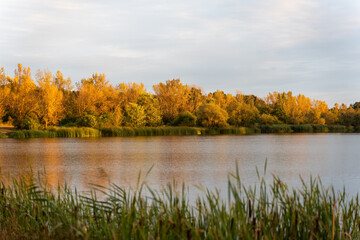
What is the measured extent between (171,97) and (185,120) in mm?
6823

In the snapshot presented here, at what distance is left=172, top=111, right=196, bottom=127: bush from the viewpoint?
48.0 metres

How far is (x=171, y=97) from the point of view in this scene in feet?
178

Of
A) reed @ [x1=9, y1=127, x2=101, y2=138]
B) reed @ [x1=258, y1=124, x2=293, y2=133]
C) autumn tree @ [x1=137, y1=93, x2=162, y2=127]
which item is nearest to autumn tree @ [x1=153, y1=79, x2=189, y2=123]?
autumn tree @ [x1=137, y1=93, x2=162, y2=127]

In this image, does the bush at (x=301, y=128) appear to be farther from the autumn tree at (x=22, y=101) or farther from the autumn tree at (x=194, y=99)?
the autumn tree at (x=22, y=101)

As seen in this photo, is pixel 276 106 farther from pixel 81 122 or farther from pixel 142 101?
pixel 81 122

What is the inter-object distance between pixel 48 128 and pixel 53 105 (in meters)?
3.48

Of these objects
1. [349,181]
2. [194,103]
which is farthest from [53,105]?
[349,181]

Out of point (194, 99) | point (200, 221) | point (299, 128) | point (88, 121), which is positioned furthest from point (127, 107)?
point (200, 221)

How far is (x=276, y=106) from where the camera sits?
2277 inches

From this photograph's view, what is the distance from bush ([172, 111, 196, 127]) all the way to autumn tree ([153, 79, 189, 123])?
3.39m

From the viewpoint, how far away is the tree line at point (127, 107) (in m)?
39.4

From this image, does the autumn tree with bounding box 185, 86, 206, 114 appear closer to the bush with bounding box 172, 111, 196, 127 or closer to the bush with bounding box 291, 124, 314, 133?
the bush with bounding box 172, 111, 196, 127

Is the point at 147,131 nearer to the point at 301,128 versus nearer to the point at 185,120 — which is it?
Answer: the point at 185,120

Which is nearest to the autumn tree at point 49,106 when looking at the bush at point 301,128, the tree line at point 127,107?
the tree line at point 127,107
